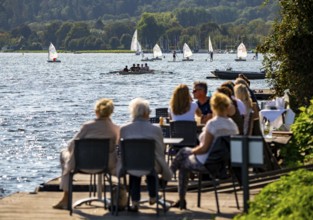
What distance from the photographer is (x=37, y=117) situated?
160 ft

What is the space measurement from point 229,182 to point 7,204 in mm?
3129

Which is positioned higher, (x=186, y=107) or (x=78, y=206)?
(x=186, y=107)

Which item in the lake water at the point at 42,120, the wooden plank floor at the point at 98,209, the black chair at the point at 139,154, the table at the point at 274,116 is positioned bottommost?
the lake water at the point at 42,120

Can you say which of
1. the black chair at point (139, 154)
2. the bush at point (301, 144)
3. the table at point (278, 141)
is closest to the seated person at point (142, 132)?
the black chair at point (139, 154)

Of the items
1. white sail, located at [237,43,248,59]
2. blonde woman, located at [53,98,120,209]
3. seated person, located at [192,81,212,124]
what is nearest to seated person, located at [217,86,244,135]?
seated person, located at [192,81,212,124]

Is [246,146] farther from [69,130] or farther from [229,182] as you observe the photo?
[69,130]

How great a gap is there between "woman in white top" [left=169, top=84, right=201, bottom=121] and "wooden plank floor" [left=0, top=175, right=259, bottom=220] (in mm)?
1351

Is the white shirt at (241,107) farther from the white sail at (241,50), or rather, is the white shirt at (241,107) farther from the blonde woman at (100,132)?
the white sail at (241,50)

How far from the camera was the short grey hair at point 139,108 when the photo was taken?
13055mm

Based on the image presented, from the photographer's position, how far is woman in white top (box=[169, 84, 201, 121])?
15.3 m

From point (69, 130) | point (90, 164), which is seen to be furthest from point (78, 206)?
point (69, 130)

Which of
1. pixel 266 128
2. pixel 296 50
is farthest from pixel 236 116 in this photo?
pixel 296 50

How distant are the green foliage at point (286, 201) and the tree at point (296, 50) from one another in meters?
14.3

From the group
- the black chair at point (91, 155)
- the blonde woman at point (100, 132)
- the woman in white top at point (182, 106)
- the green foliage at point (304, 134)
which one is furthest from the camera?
the green foliage at point (304, 134)
